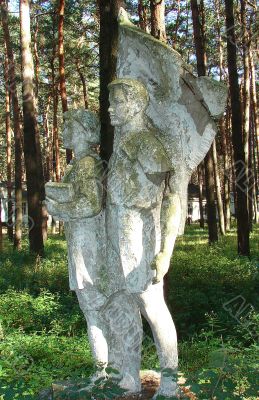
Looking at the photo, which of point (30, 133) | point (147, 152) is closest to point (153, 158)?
point (147, 152)

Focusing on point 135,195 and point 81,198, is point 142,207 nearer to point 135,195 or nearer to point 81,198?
point 135,195

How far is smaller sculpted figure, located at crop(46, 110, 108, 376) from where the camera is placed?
11.6 feet

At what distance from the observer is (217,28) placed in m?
20.1

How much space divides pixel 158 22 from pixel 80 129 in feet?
11.9

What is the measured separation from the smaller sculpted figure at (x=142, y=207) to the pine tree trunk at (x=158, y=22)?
3441 millimetres

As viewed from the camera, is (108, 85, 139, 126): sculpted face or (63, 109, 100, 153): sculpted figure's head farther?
(63, 109, 100, 153): sculpted figure's head

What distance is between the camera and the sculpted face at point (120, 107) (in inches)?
133

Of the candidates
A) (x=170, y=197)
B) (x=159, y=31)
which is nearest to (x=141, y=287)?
(x=170, y=197)

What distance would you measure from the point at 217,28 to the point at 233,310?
15396 mm

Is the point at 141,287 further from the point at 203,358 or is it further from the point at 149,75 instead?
the point at 203,358

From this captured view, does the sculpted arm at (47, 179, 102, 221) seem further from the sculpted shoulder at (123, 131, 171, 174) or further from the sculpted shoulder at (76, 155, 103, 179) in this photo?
the sculpted shoulder at (123, 131, 171, 174)

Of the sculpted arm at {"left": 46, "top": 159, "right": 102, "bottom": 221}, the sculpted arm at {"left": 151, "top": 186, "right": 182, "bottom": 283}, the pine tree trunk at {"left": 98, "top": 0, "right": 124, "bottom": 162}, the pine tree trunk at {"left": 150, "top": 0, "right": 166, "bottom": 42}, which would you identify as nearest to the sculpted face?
the sculpted arm at {"left": 46, "top": 159, "right": 102, "bottom": 221}

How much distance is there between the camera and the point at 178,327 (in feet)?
23.8

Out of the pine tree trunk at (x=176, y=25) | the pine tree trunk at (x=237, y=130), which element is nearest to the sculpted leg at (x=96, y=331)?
the pine tree trunk at (x=237, y=130)
